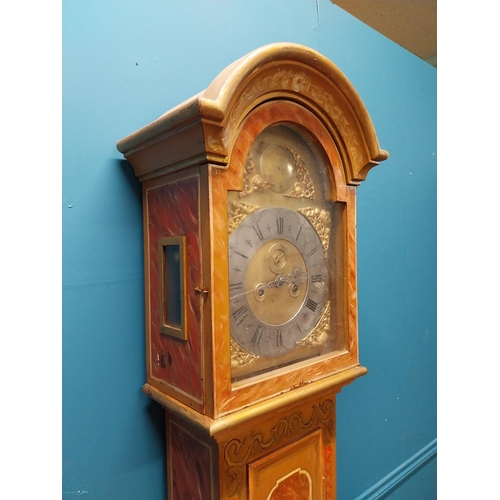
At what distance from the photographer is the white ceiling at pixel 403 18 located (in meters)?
1.81

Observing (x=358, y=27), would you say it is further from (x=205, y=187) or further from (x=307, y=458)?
(x=307, y=458)

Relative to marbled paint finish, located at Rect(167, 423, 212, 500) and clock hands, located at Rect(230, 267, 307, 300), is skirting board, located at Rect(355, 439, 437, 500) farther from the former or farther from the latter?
clock hands, located at Rect(230, 267, 307, 300)

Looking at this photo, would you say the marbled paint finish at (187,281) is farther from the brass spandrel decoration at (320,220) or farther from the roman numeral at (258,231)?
the brass spandrel decoration at (320,220)

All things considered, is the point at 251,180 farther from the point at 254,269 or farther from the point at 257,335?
the point at 257,335

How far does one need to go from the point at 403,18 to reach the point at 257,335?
1.90 meters

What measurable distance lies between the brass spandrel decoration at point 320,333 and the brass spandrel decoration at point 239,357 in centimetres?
16

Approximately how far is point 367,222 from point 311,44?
2.21 feet

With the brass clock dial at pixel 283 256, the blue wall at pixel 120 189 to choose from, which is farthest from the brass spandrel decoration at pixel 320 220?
the blue wall at pixel 120 189

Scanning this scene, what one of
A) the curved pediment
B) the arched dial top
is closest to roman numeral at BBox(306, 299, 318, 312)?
the arched dial top

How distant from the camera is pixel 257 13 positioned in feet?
3.92

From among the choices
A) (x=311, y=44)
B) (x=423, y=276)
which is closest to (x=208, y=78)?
(x=311, y=44)

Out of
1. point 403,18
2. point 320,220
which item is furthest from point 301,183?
point 403,18

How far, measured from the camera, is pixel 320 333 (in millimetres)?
961

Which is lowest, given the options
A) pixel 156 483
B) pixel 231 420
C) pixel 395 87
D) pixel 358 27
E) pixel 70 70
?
pixel 156 483
